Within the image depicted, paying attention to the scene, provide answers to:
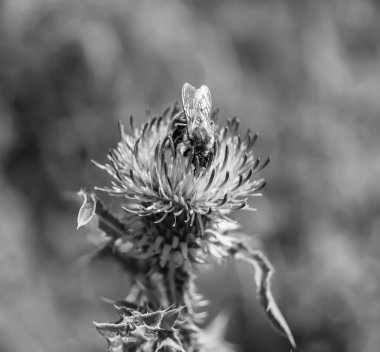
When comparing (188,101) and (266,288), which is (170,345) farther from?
(188,101)

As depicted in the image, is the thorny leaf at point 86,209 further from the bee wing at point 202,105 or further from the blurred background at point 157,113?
the blurred background at point 157,113

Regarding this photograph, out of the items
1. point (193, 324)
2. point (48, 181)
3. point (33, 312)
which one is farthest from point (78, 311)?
point (193, 324)

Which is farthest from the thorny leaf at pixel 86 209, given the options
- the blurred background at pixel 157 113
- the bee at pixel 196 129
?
the blurred background at pixel 157 113

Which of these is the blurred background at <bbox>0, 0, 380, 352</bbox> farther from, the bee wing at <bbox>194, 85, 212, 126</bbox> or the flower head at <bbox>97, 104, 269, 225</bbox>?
the bee wing at <bbox>194, 85, 212, 126</bbox>

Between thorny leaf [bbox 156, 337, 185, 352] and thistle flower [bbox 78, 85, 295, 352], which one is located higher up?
thistle flower [bbox 78, 85, 295, 352]

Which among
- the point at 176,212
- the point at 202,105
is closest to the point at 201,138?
the point at 202,105

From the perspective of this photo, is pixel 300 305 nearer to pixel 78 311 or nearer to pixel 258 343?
pixel 258 343

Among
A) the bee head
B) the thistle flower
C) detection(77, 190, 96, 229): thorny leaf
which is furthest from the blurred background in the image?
the bee head

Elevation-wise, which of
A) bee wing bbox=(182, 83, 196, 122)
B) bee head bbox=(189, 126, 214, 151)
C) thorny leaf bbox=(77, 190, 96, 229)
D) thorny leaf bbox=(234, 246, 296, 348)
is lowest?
thorny leaf bbox=(77, 190, 96, 229)
